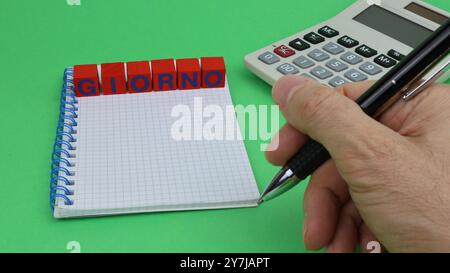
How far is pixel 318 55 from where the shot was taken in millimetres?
667

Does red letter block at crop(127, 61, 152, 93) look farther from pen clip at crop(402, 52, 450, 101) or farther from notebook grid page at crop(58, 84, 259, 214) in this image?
pen clip at crop(402, 52, 450, 101)

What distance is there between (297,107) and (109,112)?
0.25 metres

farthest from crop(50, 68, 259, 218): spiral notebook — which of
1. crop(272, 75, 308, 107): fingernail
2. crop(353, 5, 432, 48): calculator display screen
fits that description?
crop(353, 5, 432, 48): calculator display screen

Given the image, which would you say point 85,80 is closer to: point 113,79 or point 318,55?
point 113,79

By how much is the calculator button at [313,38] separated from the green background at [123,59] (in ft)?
0.22

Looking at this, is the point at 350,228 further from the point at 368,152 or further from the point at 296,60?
the point at 296,60

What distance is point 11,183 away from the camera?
0.53m

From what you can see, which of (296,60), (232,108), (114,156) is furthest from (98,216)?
(296,60)

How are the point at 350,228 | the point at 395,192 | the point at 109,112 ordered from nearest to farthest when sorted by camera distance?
the point at 395,192, the point at 350,228, the point at 109,112

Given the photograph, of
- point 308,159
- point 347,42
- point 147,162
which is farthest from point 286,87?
point 347,42

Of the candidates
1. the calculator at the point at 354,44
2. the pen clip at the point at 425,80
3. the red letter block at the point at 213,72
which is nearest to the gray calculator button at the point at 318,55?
the calculator at the point at 354,44

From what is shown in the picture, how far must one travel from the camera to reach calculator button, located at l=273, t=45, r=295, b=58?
0.67m

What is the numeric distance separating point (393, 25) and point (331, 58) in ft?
0.35

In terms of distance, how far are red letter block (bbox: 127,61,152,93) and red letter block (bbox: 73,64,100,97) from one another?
1.4 inches
